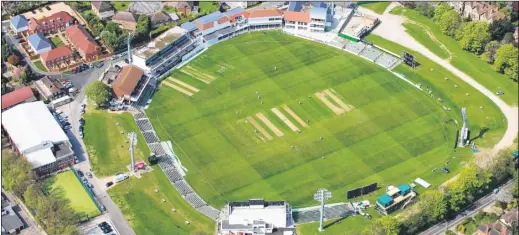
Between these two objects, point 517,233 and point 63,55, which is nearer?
point 517,233

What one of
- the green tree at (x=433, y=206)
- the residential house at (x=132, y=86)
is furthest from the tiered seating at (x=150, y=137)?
the green tree at (x=433, y=206)

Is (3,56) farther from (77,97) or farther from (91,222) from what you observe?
(91,222)

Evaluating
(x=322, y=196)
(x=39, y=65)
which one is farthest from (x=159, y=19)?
(x=322, y=196)

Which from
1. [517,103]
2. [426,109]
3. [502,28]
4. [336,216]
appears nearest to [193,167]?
[336,216]

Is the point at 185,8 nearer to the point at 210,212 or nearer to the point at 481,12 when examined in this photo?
the point at 210,212

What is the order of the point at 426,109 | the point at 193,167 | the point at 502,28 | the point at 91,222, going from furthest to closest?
the point at 502,28
the point at 426,109
the point at 193,167
the point at 91,222

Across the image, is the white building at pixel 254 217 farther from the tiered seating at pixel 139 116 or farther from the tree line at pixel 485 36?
the tree line at pixel 485 36
